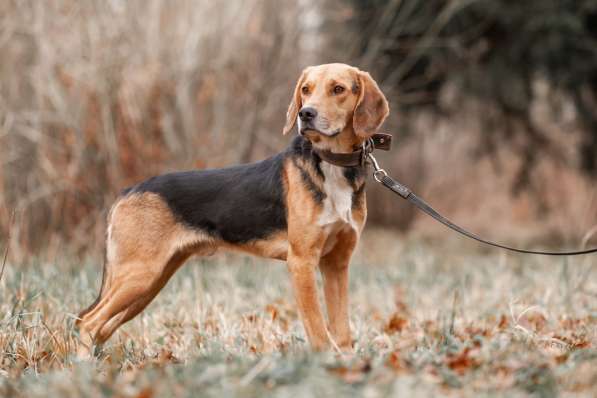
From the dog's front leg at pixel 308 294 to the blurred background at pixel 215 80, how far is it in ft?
12.9

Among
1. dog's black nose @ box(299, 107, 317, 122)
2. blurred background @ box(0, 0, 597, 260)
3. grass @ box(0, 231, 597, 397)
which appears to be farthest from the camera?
blurred background @ box(0, 0, 597, 260)

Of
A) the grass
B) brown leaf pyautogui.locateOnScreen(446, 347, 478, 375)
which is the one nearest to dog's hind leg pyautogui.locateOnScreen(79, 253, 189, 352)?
the grass

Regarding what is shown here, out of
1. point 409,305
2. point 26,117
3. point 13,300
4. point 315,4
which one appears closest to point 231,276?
point 409,305

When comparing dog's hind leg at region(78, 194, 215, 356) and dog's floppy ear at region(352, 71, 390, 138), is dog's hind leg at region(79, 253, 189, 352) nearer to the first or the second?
dog's hind leg at region(78, 194, 215, 356)

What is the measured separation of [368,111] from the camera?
401 centimetres

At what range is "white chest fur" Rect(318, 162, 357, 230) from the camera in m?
3.91

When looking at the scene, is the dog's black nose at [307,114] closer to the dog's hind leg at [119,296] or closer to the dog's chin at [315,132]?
the dog's chin at [315,132]

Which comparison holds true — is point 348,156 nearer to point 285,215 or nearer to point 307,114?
point 307,114

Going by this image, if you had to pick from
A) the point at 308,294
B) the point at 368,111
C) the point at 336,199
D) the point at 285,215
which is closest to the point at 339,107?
the point at 368,111

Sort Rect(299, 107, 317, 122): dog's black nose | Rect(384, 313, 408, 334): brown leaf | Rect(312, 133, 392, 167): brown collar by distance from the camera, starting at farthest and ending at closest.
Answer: Rect(384, 313, 408, 334): brown leaf → Rect(312, 133, 392, 167): brown collar → Rect(299, 107, 317, 122): dog's black nose

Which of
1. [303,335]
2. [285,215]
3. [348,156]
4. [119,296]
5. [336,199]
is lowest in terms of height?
[303,335]

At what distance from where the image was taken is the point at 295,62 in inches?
351

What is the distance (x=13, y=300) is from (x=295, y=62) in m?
4.96

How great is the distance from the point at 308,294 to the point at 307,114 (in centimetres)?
93
